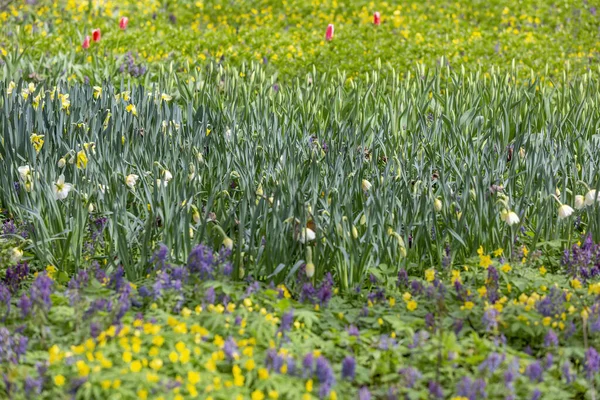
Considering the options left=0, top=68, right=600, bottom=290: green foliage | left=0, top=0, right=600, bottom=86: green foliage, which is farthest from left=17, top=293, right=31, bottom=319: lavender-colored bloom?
left=0, top=0, right=600, bottom=86: green foliage

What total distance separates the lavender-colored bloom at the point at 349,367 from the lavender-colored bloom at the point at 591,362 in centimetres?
71

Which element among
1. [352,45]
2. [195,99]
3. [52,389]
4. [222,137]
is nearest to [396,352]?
[52,389]

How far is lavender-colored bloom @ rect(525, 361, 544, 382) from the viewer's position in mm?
2352

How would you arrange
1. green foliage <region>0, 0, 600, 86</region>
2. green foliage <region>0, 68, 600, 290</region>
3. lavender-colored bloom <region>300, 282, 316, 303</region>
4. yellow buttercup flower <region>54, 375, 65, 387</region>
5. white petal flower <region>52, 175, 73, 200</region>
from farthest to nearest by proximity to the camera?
1. green foliage <region>0, 0, 600, 86</region>
2. white petal flower <region>52, 175, 73, 200</region>
3. green foliage <region>0, 68, 600, 290</region>
4. lavender-colored bloom <region>300, 282, 316, 303</region>
5. yellow buttercup flower <region>54, 375, 65, 387</region>

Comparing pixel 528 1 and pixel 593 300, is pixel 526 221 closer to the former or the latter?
pixel 593 300

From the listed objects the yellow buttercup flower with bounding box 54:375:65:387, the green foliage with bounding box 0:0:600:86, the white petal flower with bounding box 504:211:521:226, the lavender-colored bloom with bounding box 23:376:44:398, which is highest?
the white petal flower with bounding box 504:211:521:226

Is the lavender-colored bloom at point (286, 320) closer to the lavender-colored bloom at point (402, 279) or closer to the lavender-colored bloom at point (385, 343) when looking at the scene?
the lavender-colored bloom at point (385, 343)

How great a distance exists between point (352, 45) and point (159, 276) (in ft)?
18.7

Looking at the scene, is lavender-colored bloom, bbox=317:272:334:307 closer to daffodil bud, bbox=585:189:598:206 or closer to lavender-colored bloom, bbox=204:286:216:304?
lavender-colored bloom, bbox=204:286:216:304

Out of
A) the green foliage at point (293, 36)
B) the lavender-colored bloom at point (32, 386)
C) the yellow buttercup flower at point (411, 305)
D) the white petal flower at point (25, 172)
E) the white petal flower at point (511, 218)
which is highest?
the white petal flower at point (25, 172)

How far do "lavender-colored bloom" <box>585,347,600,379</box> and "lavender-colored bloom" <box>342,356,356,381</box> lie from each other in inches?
27.8

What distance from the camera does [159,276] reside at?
2809 mm

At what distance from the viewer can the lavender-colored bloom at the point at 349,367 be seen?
240 centimetres

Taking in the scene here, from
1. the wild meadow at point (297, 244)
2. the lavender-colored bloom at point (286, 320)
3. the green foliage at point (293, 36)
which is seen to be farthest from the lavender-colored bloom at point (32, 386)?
the green foliage at point (293, 36)
